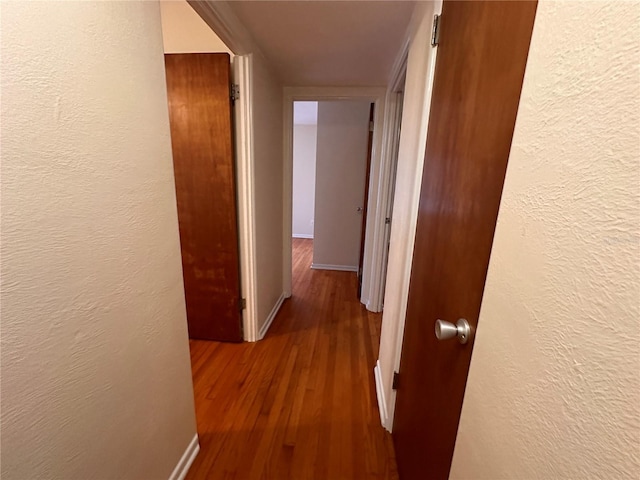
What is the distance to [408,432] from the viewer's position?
1092 millimetres

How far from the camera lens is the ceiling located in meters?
1.32

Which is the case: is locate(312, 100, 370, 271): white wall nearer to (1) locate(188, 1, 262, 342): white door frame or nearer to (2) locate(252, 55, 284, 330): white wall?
(2) locate(252, 55, 284, 330): white wall

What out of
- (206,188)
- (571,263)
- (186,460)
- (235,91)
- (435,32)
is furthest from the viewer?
(206,188)

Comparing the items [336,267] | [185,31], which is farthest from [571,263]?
[336,267]

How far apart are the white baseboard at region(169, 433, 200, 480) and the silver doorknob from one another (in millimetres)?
1253

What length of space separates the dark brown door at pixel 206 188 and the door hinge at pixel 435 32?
1221mm

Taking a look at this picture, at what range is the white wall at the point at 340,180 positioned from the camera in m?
3.38

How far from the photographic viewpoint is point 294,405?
158cm

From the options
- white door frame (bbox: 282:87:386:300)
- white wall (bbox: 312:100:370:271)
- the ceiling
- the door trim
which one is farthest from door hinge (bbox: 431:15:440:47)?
white wall (bbox: 312:100:370:271)

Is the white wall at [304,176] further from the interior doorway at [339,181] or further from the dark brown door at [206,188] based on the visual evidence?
the dark brown door at [206,188]

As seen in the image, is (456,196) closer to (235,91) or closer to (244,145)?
(244,145)

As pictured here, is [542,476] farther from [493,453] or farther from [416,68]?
[416,68]

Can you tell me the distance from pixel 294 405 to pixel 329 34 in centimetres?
214

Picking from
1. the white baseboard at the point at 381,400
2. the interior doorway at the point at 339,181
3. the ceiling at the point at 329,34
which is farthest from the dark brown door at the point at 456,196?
the interior doorway at the point at 339,181
